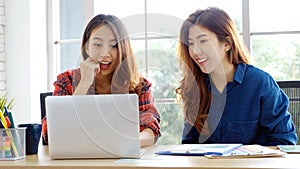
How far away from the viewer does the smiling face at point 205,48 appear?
1.83m

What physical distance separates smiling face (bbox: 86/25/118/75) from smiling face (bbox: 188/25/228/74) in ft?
0.95

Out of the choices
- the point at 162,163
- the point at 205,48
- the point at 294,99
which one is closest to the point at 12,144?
the point at 162,163

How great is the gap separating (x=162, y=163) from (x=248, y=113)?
0.75 meters

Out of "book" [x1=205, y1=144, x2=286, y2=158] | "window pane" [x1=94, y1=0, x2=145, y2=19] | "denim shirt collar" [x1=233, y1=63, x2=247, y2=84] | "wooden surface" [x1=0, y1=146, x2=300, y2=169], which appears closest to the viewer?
"wooden surface" [x1=0, y1=146, x2=300, y2=169]

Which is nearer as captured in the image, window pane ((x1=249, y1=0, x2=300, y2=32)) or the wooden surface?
the wooden surface

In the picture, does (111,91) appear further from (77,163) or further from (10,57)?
(10,57)

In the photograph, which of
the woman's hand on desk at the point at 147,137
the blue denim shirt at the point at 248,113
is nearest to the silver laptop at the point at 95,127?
the woman's hand on desk at the point at 147,137

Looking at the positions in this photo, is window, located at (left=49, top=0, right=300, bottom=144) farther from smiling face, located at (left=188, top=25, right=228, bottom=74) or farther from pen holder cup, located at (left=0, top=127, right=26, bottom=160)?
pen holder cup, located at (left=0, top=127, right=26, bottom=160)

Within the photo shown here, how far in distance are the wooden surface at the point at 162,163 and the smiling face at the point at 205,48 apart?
628 mm

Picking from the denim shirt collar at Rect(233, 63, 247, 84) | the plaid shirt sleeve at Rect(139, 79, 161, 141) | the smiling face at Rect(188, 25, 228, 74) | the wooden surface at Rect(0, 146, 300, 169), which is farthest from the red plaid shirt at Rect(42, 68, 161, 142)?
the wooden surface at Rect(0, 146, 300, 169)

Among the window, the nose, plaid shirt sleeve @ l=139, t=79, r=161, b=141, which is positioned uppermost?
the window

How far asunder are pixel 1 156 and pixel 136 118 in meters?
0.37

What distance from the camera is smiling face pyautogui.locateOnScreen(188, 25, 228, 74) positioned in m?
1.83

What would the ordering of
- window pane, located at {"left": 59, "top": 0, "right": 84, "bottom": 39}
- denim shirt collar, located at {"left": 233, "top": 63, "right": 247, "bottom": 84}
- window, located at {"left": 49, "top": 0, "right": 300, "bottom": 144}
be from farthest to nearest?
window pane, located at {"left": 59, "top": 0, "right": 84, "bottom": 39} → window, located at {"left": 49, "top": 0, "right": 300, "bottom": 144} → denim shirt collar, located at {"left": 233, "top": 63, "right": 247, "bottom": 84}
